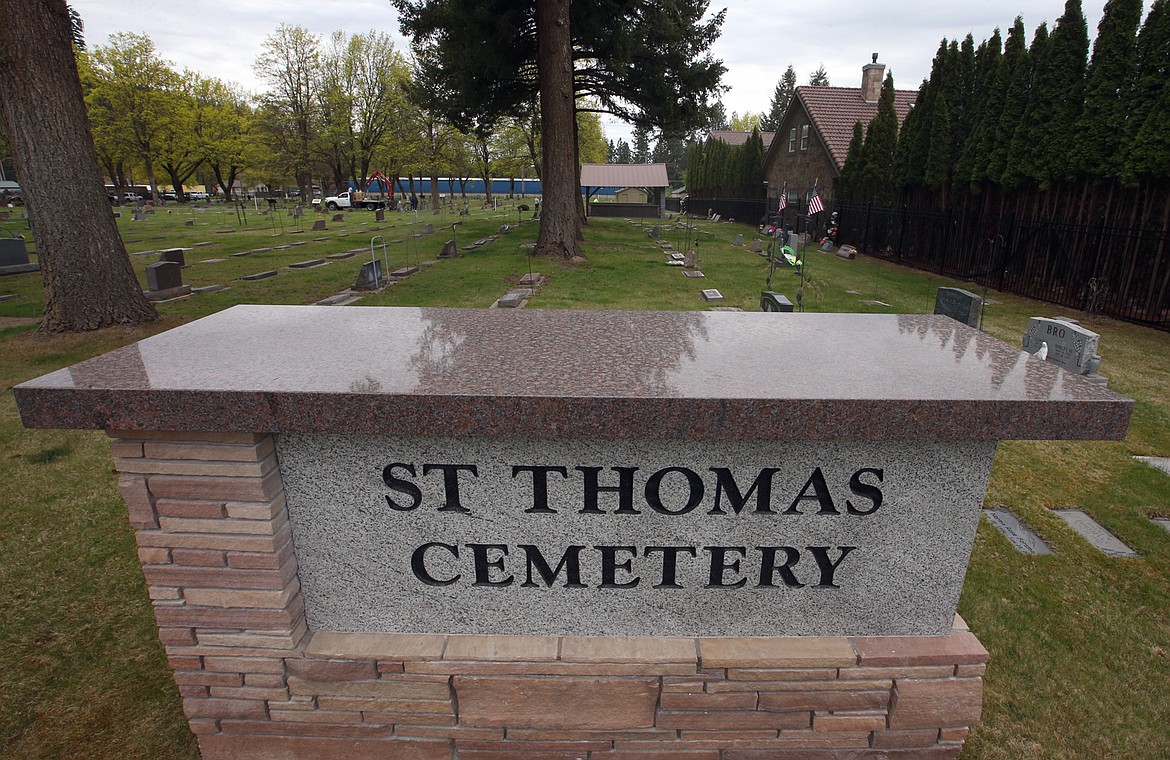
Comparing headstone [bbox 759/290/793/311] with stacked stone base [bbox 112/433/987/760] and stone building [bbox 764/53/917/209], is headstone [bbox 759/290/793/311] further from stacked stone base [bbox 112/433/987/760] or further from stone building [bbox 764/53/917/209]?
stone building [bbox 764/53/917/209]

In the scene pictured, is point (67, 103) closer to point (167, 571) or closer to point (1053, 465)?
point (167, 571)

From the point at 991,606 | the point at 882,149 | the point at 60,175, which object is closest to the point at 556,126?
the point at 60,175

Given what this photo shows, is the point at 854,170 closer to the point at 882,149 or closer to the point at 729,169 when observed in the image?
the point at 882,149

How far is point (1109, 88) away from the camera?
36.2 feet

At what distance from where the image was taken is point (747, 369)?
2252mm

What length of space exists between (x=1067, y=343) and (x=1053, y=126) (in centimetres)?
864

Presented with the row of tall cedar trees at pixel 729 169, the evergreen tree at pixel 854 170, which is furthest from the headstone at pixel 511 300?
the row of tall cedar trees at pixel 729 169

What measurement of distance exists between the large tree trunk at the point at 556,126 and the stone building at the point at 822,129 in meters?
14.3

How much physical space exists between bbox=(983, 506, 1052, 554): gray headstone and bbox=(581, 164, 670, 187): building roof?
1888 inches

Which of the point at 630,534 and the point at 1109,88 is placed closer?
the point at 630,534

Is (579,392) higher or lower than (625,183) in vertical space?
lower

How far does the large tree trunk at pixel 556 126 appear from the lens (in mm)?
14578

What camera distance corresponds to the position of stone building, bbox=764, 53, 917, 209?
26.7 m

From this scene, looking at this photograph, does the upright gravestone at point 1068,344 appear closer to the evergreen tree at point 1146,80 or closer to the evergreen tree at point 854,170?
the evergreen tree at point 1146,80
